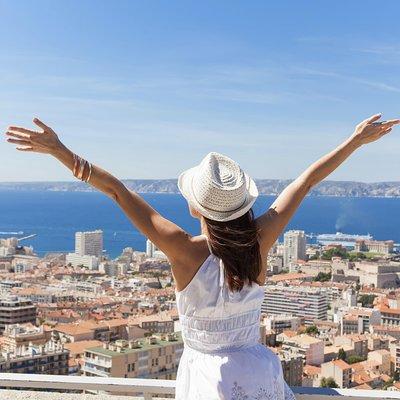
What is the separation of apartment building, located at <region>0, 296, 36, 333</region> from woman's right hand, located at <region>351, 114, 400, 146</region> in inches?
752

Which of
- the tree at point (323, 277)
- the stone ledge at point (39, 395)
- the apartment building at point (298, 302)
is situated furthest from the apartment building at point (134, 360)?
the tree at point (323, 277)

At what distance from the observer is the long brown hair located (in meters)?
0.86

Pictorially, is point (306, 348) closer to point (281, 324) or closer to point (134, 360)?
point (134, 360)

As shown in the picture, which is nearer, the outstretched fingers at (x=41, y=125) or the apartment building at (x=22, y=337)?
the outstretched fingers at (x=41, y=125)

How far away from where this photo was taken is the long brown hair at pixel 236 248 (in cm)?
86

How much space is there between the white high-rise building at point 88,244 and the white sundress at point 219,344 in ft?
129

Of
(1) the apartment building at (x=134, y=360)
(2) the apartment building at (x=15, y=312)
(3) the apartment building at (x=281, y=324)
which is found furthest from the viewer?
(2) the apartment building at (x=15, y=312)

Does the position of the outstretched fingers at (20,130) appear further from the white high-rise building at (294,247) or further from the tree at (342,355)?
the white high-rise building at (294,247)

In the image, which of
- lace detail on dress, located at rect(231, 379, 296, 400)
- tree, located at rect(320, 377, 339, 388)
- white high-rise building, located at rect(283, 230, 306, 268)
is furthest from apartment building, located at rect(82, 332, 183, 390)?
white high-rise building, located at rect(283, 230, 306, 268)

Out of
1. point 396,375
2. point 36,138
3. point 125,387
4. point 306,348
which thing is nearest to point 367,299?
point 306,348

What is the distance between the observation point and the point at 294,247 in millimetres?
38344

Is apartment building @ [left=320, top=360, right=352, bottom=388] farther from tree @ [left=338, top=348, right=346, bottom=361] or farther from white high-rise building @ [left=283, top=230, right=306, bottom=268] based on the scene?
white high-rise building @ [left=283, top=230, right=306, bottom=268]

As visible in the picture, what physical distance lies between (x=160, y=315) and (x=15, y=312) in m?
4.36

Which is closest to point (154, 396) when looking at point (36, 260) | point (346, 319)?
point (346, 319)
